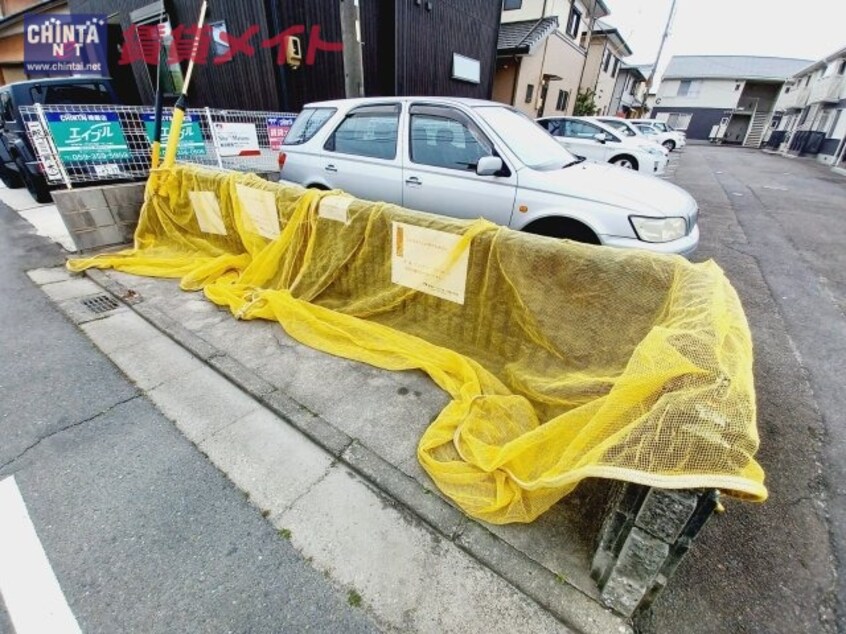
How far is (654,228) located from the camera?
123 inches

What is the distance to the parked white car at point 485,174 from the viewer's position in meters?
3.19

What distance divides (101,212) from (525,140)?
5.09m

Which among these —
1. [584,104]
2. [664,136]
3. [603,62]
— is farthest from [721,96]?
[584,104]

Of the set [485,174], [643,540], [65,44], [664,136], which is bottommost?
[643,540]

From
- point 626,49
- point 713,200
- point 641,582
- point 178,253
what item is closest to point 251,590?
point 641,582

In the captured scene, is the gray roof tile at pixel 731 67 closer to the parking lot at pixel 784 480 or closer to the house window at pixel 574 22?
the house window at pixel 574 22

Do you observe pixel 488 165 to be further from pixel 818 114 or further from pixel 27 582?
pixel 818 114

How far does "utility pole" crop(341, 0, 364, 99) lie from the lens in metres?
5.36

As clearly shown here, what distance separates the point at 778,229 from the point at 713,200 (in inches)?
99.4

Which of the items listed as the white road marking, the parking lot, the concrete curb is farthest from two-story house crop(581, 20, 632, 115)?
the white road marking

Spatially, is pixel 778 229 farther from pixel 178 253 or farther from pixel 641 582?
pixel 178 253

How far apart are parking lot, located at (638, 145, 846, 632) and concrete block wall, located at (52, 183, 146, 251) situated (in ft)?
20.6

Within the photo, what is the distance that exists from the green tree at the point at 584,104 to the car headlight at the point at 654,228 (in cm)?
2033

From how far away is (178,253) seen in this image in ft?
15.1
